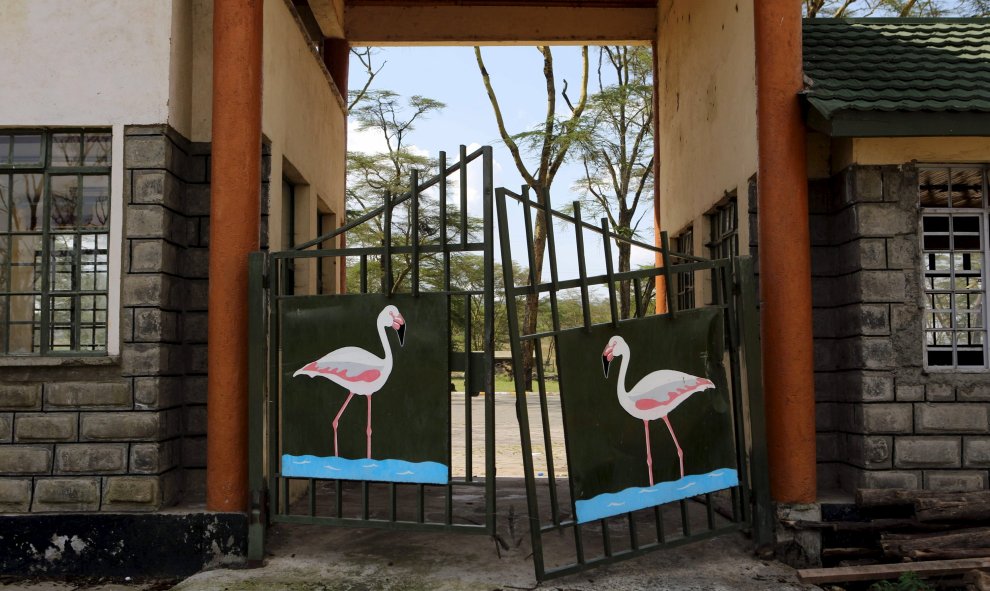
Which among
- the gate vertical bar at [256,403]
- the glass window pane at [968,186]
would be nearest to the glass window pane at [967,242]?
the glass window pane at [968,186]

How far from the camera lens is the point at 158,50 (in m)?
6.75

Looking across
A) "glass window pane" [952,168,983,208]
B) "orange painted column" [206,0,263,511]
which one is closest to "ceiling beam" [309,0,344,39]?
"orange painted column" [206,0,263,511]

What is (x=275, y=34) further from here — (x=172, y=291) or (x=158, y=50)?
(x=172, y=291)

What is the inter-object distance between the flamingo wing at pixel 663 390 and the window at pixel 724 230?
7.03ft

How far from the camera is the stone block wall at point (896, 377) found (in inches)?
263

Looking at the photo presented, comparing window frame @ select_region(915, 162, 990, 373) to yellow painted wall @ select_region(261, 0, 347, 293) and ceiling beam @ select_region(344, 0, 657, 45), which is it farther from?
ceiling beam @ select_region(344, 0, 657, 45)

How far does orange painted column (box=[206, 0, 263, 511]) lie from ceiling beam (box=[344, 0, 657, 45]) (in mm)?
6324

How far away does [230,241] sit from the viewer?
653 cm

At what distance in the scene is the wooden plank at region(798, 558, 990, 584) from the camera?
586 centimetres

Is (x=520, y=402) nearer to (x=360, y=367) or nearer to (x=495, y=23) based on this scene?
(x=360, y=367)

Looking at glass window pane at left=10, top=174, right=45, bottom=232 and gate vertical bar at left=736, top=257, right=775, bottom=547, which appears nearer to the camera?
gate vertical bar at left=736, top=257, right=775, bottom=547

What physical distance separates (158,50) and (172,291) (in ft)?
6.50

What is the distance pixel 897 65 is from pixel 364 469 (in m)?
5.95

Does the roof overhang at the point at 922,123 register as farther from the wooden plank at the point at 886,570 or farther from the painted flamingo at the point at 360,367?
the painted flamingo at the point at 360,367
